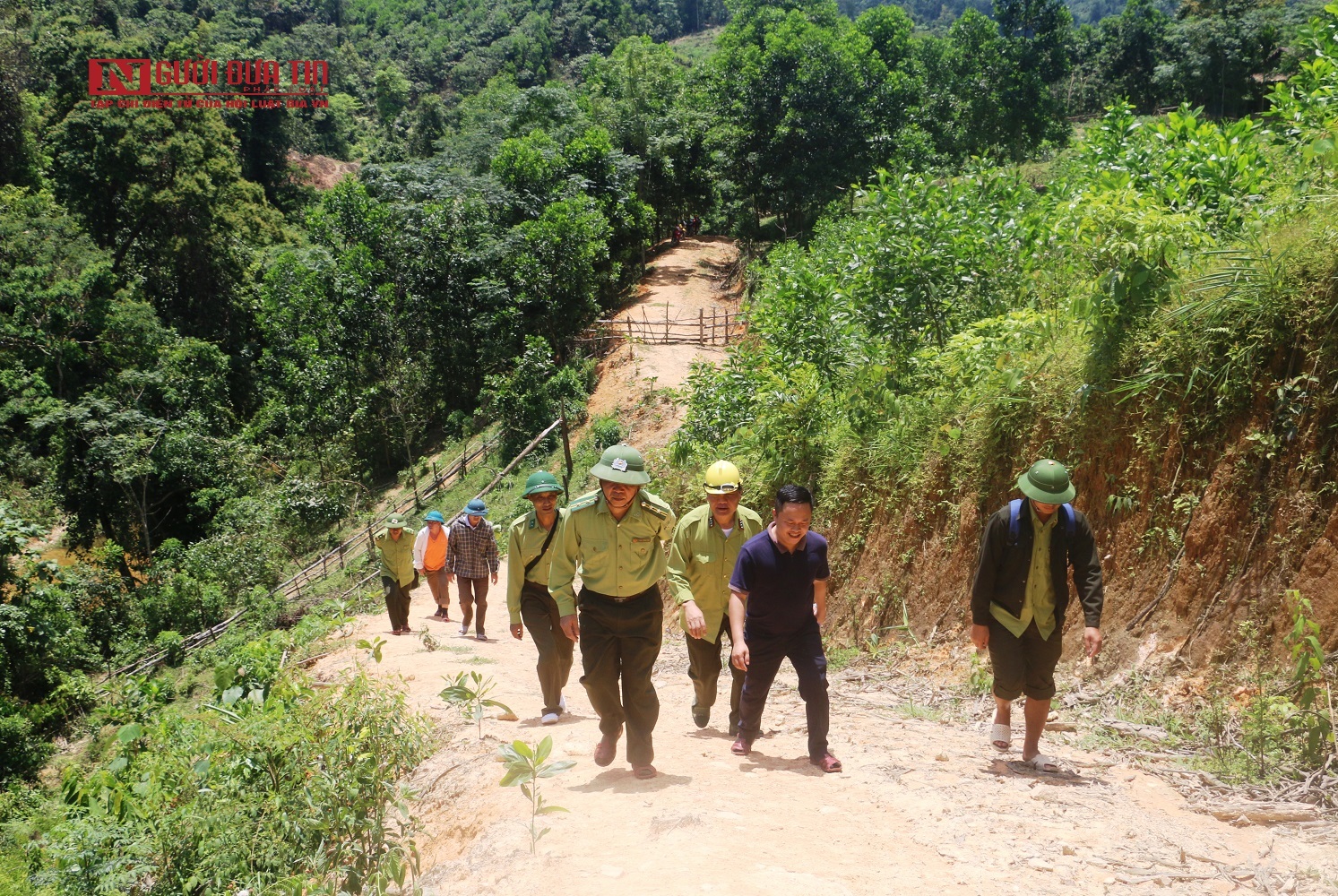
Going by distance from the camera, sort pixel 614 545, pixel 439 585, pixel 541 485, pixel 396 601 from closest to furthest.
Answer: pixel 614 545 → pixel 541 485 → pixel 396 601 → pixel 439 585

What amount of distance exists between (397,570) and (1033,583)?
23.1ft

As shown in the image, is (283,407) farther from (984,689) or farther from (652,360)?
(984,689)

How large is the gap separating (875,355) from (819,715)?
18.4 feet

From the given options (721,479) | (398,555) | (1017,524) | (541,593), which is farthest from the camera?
(398,555)

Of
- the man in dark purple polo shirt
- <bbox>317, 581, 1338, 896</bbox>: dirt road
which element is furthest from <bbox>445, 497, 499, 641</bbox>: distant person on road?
the man in dark purple polo shirt

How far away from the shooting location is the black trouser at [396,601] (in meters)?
10.2

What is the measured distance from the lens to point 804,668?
200 inches

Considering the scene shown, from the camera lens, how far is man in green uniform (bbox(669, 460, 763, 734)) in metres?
5.62

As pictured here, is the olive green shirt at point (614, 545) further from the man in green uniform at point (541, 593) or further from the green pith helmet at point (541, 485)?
the man in green uniform at point (541, 593)

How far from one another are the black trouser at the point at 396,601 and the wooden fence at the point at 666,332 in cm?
1656

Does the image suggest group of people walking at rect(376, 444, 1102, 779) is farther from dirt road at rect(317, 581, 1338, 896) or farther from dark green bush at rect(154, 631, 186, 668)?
dark green bush at rect(154, 631, 186, 668)

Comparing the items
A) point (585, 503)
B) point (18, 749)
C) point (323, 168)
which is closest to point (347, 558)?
point (18, 749)

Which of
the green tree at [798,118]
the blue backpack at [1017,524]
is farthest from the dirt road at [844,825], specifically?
the green tree at [798,118]

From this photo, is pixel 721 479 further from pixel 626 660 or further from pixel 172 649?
pixel 172 649
